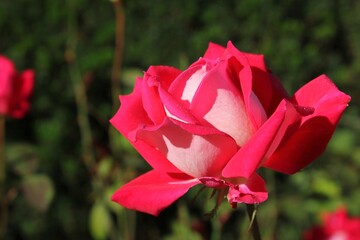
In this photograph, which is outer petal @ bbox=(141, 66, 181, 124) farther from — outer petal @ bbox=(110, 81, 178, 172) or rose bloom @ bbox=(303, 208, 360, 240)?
rose bloom @ bbox=(303, 208, 360, 240)

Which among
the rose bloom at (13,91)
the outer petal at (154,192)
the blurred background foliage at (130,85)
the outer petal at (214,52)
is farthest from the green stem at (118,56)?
the outer petal at (154,192)

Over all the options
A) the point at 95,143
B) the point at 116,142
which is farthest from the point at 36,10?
the point at 116,142

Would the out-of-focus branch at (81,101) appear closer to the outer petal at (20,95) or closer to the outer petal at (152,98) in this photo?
the outer petal at (20,95)

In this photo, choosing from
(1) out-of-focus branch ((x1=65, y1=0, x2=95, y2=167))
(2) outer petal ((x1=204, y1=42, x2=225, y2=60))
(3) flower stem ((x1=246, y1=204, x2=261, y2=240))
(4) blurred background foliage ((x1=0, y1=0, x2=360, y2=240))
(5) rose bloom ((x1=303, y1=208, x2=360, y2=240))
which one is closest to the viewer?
(3) flower stem ((x1=246, y1=204, x2=261, y2=240))

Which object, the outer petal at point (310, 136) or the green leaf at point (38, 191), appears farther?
the green leaf at point (38, 191)

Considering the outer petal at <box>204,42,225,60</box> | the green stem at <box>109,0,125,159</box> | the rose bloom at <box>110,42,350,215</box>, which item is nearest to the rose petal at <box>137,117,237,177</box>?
the rose bloom at <box>110,42,350,215</box>

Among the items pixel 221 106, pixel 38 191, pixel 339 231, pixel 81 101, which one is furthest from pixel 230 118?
pixel 81 101

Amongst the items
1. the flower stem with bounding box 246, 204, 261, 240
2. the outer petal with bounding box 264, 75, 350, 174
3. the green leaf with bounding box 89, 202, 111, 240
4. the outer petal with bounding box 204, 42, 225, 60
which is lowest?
the green leaf with bounding box 89, 202, 111, 240

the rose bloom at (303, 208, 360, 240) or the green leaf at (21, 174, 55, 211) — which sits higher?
the green leaf at (21, 174, 55, 211)
